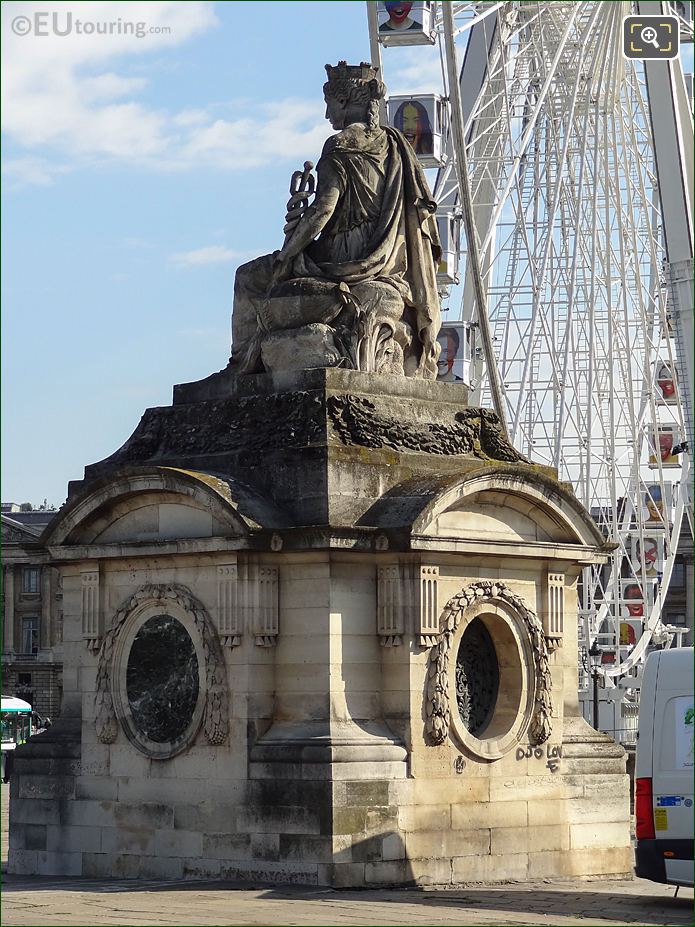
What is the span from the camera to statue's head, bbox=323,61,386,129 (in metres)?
22.4

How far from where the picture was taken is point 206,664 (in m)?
20.3

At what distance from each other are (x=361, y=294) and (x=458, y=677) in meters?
4.16

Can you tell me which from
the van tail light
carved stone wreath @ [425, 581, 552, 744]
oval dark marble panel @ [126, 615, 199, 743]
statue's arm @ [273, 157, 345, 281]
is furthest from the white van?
statue's arm @ [273, 157, 345, 281]

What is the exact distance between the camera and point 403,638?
20156 mm

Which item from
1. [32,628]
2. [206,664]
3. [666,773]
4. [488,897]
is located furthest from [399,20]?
[32,628]

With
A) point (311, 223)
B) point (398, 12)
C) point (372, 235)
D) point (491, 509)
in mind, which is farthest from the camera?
point (398, 12)

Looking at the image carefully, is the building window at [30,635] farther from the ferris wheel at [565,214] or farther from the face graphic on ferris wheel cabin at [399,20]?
the face graphic on ferris wheel cabin at [399,20]

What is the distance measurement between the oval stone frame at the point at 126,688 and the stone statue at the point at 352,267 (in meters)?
2.81

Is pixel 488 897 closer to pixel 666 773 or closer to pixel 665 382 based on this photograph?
pixel 666 773

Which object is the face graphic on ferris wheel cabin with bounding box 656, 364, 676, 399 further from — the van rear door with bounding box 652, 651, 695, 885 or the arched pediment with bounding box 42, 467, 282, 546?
the van rear door with bounding box 652, 651, 695, 885

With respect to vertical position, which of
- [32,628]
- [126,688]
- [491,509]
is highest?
[32,628]

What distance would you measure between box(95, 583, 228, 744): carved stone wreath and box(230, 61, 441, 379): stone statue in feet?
8.76

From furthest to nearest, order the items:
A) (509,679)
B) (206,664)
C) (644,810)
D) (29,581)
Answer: (29,581) < (509,679) < (206,664) < (644,810)

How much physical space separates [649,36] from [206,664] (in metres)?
19.6
